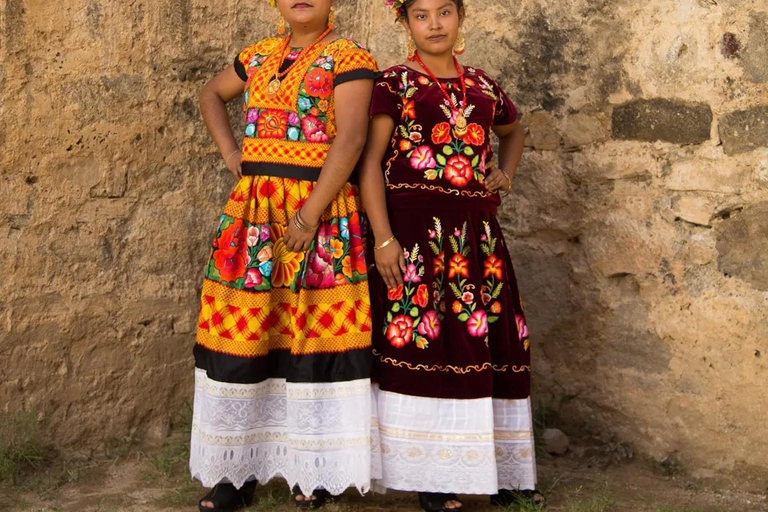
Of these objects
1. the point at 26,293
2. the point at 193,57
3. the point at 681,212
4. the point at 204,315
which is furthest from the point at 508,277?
the point at 26,293

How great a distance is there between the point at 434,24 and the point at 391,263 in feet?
2.49

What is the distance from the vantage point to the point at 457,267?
114 inches

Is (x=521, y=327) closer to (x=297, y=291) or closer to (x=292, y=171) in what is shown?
(x=297, y=291)

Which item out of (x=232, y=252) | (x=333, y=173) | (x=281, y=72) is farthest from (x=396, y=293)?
(x=281, y=72)

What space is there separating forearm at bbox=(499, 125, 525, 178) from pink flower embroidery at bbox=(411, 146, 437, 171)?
410 millimetres

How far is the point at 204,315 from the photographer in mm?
2920

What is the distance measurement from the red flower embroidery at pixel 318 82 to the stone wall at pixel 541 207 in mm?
751

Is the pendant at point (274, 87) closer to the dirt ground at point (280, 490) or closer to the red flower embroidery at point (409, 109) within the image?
the red flower embroidery at point (409, 109)

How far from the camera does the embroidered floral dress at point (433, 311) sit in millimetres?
2865

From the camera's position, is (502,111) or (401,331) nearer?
(401,331)

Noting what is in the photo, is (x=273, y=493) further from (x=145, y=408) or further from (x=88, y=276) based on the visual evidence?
(x=88, y=276)

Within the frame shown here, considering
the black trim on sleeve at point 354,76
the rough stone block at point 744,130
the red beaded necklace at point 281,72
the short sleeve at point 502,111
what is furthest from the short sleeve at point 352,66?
the rough stone block at point 744,130

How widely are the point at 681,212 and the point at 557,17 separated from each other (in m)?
0.89

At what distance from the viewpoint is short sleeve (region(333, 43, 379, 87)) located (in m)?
2.84
